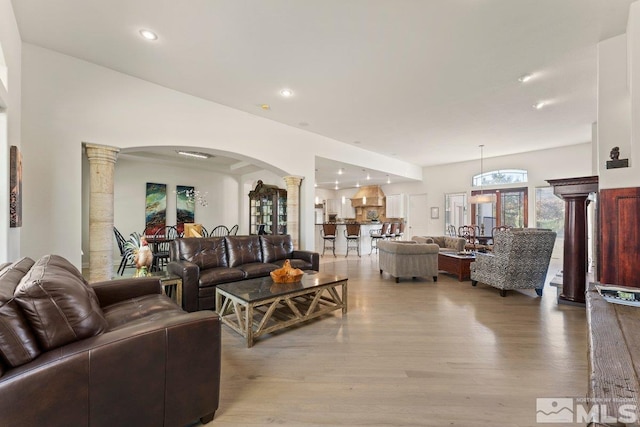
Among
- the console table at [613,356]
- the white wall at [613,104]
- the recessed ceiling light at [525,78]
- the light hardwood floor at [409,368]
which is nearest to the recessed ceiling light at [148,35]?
the light hardwood floor at [409,368]

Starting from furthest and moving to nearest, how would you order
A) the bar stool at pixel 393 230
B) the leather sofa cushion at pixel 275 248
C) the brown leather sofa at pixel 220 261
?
the bar stool at pixel 393 230, the leather sofa cushion at pixel 275 248, the brown leather sofa at pixel 220 261

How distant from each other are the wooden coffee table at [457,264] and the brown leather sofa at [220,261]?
2.79 metres

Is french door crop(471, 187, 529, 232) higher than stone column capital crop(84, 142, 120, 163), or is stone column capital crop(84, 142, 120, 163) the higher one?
stone column capital crop(84, 142, 120, 163)

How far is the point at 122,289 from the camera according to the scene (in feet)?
7.83

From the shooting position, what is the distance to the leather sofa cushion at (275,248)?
4543 millimetres

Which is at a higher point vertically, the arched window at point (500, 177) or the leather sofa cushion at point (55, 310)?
the arched window at point (500, 177)

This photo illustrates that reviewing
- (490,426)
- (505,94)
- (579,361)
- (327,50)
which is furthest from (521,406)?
(505,94)

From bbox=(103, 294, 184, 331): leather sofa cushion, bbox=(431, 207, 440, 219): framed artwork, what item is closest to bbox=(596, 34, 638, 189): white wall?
bbox=(103, 294, 184, 331): leather sofa cushion

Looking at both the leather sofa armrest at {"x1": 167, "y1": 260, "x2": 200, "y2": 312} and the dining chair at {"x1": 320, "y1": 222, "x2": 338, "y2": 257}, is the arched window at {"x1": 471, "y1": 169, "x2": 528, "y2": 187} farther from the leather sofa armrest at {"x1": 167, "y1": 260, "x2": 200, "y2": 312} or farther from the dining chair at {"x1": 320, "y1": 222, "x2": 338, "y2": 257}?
the leather sofa armrest at {"x1": 167, "y1": 260, "x2": 200, "y2": 312}

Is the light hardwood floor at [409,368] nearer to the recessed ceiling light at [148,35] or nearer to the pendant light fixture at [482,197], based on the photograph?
the recessed ceiling light at [148,35]

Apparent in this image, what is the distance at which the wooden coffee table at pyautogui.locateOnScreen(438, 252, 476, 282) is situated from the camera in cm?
518

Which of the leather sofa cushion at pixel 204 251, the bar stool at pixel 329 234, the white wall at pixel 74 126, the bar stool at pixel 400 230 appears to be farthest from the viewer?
the bar stool at pixel 400 230

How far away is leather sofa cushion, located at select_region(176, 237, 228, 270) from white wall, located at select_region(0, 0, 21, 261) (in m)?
1.59

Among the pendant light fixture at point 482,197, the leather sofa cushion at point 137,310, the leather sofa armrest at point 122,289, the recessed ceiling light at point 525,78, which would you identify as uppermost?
the recessed ceiling light at point 525,78
